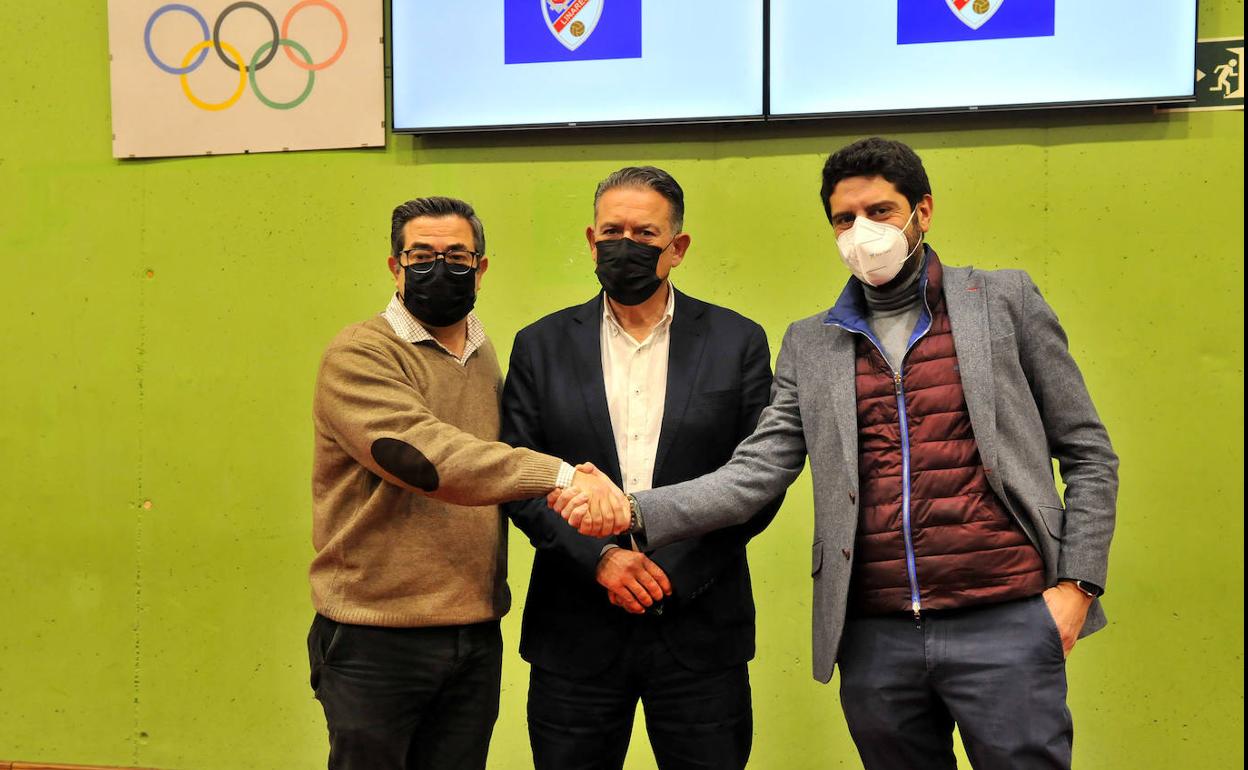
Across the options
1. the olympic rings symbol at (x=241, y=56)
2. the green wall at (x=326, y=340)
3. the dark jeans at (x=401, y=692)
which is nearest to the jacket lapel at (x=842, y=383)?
the dark jeans at (x=401, y=692)

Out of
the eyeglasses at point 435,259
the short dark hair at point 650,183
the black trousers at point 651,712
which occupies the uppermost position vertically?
the short dark hair at point 650,183

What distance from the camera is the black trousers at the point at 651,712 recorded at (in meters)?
2.06

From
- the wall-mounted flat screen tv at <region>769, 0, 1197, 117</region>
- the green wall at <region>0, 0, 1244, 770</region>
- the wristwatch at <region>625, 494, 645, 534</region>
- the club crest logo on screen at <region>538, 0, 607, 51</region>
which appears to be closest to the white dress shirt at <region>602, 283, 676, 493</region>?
the wristwatch at <region>625, 494, 645, 534</region>

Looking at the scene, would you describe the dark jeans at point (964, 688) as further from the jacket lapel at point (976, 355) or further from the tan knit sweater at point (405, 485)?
the tan knit sweater at point (405, 485)

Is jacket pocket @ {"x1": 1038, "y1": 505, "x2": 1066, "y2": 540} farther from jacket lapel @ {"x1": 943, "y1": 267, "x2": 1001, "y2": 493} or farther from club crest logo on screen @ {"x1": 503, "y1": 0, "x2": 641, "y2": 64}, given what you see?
club crest logo on screen @ {"x1": 503, "y1": 0, "x2": 641, "y2": 64}

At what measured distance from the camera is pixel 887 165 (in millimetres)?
1938

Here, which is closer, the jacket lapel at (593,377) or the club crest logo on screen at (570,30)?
the jacket lapel at (593,377)

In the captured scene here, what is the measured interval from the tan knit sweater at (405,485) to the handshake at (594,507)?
47mm

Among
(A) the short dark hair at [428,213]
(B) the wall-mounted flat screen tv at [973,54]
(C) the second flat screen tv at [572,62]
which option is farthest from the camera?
(C) the second flat screen tv at [572,62]

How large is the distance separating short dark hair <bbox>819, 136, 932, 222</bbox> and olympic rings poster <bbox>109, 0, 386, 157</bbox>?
5.65 ft

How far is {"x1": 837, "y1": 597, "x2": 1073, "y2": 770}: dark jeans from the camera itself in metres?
1.77

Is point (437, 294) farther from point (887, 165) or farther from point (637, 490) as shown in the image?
point (887, 165)

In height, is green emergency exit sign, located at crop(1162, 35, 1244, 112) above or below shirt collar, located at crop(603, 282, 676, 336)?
above

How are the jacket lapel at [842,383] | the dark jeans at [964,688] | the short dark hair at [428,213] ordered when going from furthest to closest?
the short dark hair at [428,213] < the jacket lapel at [842,383] < the dark jeans at [964,688]
